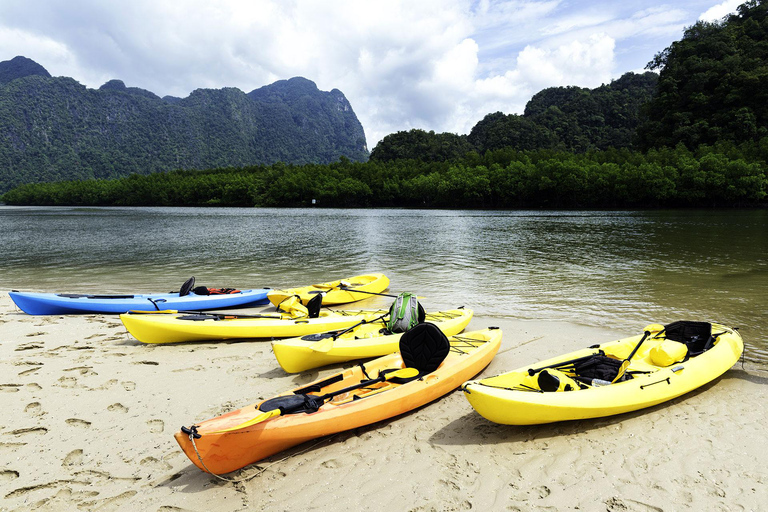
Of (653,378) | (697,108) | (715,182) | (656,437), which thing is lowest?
(656,437)

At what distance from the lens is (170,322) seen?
7359 millimetres

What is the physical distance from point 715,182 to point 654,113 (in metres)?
27.8

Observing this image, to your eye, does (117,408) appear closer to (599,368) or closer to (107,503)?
(107,503)

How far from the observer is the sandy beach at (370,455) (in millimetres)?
3502

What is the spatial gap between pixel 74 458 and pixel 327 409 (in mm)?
2365

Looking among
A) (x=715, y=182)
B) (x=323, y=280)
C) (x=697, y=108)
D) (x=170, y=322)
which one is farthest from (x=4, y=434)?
(x=697, y=108)

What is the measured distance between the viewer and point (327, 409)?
4.35m

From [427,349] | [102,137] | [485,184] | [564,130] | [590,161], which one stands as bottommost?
[427,349]

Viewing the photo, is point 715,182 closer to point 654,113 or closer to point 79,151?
point 654,113

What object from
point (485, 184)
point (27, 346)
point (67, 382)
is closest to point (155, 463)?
point (67, 382)

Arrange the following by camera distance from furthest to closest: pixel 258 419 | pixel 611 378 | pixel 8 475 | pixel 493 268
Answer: pixel 493 268, pixel 611 378, pixel 258 419, pixel 8 475

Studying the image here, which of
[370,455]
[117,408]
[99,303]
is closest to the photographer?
[370,455]

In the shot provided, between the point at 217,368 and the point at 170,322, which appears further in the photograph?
the point at 170,322

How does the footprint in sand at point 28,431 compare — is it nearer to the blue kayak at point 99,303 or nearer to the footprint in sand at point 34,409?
the footprint in sand at point 34,409
